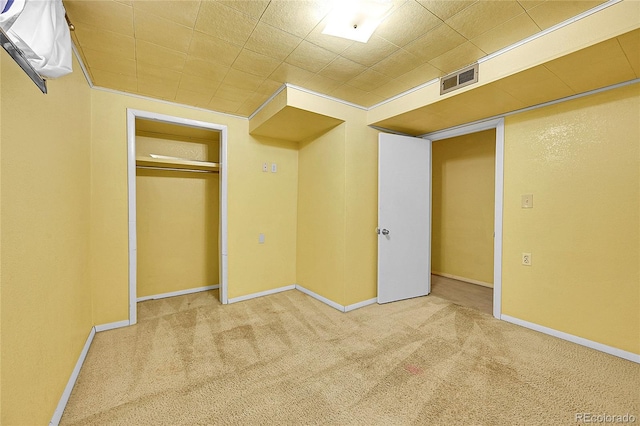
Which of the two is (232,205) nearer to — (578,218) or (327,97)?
(327,97)

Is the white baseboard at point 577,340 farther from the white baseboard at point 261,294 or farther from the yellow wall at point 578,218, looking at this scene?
the white baseboard at point 261,294

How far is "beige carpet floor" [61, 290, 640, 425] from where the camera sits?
1434mm

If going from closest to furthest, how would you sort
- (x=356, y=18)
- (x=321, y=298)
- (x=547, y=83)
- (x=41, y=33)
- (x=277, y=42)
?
(x=41, y=33) < (x=356, y=18) < (x=277, y=42) < (x=547, y=83) < (x=321, y=298)

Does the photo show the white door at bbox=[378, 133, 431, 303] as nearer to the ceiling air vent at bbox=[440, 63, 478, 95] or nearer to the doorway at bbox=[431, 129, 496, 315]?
the doorway at bbox=[431, 129, 496, 315]

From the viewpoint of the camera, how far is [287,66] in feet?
6.75

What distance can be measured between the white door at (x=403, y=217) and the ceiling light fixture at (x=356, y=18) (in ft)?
4.65

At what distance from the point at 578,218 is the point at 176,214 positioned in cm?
424

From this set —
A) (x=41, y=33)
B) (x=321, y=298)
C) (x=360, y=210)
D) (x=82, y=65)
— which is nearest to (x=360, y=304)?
(x=321, y=298)

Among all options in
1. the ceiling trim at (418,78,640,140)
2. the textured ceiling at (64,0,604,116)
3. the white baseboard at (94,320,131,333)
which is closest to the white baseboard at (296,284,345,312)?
the white baseboard at (94,320,131,333)

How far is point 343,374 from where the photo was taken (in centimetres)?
177

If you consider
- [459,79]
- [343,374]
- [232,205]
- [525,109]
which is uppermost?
[459,79]

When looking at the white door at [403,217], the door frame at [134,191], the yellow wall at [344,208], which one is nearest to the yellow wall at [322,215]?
the yellow wall at [344,208]

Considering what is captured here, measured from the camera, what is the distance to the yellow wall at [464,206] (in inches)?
149

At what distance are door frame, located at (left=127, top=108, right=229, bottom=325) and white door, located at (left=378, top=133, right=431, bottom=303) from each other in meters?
1.85
